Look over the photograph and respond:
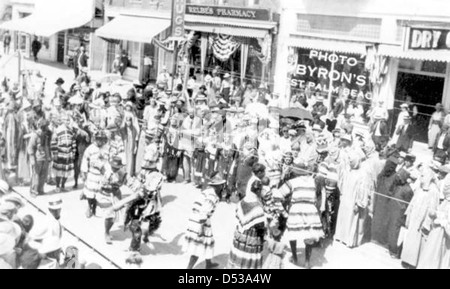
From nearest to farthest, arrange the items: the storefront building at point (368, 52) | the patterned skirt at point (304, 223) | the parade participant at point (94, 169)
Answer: the patterned skirt at point (304, 223) → the parade participant at point (94, 169) → the storefront building at point (368, 52)

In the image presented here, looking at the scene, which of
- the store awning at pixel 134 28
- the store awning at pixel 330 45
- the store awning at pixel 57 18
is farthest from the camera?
the store awning at pixel 57 18

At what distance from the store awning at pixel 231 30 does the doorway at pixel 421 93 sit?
17.8 ft

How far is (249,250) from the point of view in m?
7.07

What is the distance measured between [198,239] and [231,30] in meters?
14.9

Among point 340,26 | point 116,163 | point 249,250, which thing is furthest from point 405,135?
point 249,250

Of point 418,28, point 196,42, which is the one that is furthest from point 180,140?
point 196,42

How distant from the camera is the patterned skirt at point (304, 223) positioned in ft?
26.6

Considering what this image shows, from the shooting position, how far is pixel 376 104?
1697cm

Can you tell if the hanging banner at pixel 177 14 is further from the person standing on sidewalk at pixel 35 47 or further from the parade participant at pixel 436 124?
the person standing on sidewalk at pixel 35 47

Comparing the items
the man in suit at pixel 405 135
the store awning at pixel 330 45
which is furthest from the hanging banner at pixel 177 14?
the man in suit at pixel 405 135

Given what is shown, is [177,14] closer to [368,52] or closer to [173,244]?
[368,52]

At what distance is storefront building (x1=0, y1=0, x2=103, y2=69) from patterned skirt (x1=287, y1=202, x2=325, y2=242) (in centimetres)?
2023

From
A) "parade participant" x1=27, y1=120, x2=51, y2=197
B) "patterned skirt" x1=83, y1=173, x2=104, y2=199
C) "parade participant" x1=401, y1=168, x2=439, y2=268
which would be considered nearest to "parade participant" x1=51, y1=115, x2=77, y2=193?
"parade participant" x1=27, y1=120, x2=51, y2=197
